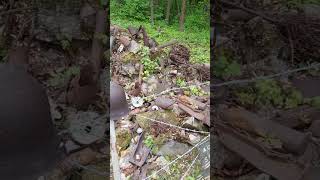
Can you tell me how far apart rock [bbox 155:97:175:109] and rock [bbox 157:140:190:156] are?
0.31 meters

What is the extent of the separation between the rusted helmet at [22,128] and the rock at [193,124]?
3.70ft

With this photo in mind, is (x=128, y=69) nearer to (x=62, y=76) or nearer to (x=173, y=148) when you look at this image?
(x=62, y=76)

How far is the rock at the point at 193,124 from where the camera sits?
3.02 meters

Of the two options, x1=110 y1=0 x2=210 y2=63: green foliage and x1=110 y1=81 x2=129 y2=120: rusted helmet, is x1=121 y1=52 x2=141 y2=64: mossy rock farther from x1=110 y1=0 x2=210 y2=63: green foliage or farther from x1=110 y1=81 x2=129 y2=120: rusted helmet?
x1=110 y1=81 x2=129 y2=120: rusted helmet

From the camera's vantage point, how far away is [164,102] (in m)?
3.20

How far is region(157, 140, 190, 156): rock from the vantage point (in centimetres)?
289

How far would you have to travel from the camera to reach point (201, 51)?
140 inches

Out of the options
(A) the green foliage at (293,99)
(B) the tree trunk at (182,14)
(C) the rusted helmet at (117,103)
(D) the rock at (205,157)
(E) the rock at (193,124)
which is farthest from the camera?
(B) the tree trunk at (182,14)

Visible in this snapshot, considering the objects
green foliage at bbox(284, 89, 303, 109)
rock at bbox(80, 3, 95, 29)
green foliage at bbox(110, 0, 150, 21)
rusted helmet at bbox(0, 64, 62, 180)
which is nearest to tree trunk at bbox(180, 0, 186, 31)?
green foliage at bbox(110, 0, 150, 21)

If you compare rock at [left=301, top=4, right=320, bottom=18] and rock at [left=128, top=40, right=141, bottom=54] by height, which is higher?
rock at [left=301, top=4, right=320, bottom=18]

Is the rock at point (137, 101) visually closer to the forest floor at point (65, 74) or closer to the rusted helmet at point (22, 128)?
the forest floor at point (65, 74)

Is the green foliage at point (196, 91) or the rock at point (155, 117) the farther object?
the green foliage at point (196, 91)

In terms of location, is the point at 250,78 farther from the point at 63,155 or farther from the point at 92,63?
the point at 63,155

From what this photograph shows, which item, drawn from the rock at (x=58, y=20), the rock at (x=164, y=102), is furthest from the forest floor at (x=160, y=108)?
the rock at (x=58, y=20)
